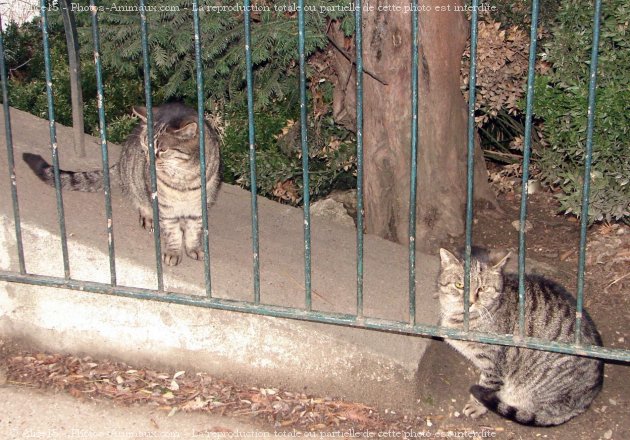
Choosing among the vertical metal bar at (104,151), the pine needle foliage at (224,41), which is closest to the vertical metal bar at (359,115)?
the vertical metal bar at (104,151)

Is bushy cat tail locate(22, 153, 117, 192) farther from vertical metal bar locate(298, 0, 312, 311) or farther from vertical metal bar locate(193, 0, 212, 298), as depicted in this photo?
vertical metal bar locate(298, 0, 312, 311)

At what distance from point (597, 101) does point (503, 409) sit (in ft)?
6.45

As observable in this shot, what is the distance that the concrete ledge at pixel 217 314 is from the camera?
12.8 ft

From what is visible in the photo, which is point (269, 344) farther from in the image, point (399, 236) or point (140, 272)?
point (399, 236)

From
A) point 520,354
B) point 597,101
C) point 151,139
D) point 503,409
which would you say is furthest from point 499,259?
point 151,139

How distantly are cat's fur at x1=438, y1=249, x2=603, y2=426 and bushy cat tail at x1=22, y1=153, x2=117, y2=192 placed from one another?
234 cm

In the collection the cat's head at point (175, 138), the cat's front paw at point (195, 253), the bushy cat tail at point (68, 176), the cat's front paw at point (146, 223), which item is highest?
the cat's head at point (175, 138)

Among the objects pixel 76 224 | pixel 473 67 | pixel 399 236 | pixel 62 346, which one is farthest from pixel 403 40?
pixel 62 346

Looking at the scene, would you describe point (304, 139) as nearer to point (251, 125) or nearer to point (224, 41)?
point (251, 125)

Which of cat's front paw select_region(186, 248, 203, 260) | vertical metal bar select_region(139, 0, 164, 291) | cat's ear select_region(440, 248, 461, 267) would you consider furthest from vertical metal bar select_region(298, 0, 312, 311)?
cat's front paw select_region(186, 248, 203, 260)

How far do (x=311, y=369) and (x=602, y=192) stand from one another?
2260mm

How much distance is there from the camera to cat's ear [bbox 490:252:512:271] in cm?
399

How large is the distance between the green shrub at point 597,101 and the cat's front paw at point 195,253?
232 cm

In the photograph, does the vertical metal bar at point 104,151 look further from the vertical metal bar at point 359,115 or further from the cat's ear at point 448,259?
the cat's ear at point 448,259
